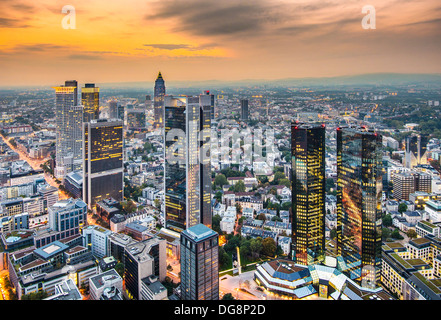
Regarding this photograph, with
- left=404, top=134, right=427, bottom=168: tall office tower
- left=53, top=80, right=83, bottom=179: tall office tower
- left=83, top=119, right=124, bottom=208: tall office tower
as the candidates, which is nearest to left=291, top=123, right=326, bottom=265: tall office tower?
left=83, top=119, right=124, bottom=208: tall office tower

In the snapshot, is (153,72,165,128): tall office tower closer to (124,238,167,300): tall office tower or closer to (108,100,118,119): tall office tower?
(108,100,118,119): tall office tower

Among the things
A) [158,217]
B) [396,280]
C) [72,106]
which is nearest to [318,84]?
[396,280]

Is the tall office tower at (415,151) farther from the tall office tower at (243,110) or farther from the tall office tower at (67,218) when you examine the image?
the tall office tower at (67,218)

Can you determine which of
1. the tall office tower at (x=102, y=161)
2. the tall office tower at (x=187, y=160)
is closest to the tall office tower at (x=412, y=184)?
the tall office tower at (x=187, y=160)

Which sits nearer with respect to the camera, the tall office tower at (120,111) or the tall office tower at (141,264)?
the tall office tower at (141,264)

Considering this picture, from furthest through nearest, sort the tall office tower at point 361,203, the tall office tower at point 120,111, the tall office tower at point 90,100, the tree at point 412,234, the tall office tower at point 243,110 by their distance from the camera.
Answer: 1. the tall office tower at point 120,111
2. the tall office tower at point 243,110
3. the tall office tower at point 90,100
4. the tree at point 412,234
5. the tall office tower at point 361,203
